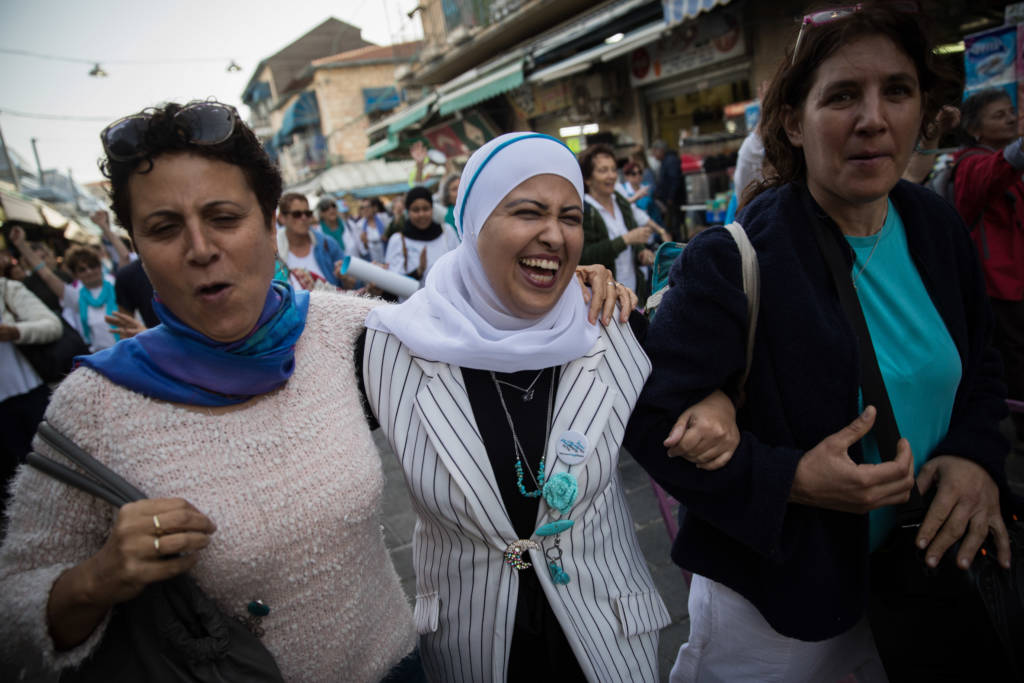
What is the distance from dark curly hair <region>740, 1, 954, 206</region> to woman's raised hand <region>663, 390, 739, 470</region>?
2.36 feet

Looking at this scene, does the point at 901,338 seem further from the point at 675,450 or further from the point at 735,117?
the point at 735,117

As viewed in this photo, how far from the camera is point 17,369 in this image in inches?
165

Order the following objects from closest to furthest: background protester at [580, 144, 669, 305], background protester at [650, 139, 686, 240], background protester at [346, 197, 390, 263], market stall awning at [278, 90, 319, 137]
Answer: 1. background protester at [580, 144, 669, 305]
2. background protester at [650, 139, 686, 240]
3. background protester at [346, 197, 390, 263]
4. market stall awning at [278, 90, 319, 137]

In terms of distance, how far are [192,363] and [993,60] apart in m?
5.98

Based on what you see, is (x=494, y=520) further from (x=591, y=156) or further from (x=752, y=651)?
(x=591, y=156)

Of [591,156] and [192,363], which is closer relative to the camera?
[192,363]

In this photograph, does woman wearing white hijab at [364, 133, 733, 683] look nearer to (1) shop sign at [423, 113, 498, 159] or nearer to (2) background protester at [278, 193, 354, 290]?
(2) background protester at [278, 193, 354, 290]

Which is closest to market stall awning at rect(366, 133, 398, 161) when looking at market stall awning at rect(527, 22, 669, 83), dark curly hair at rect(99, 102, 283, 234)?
market stall awning at rect(527, 22, 669, 83)

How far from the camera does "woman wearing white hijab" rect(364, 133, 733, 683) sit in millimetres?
1573

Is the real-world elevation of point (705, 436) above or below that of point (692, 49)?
below

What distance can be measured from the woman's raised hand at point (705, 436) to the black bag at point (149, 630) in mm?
1079

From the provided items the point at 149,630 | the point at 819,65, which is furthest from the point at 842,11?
the point at 149,630

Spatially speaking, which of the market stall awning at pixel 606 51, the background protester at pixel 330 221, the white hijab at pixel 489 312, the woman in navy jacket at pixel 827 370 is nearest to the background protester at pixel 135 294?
the white hijab at pixel 489 312

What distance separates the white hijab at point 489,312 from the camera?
159 cm
